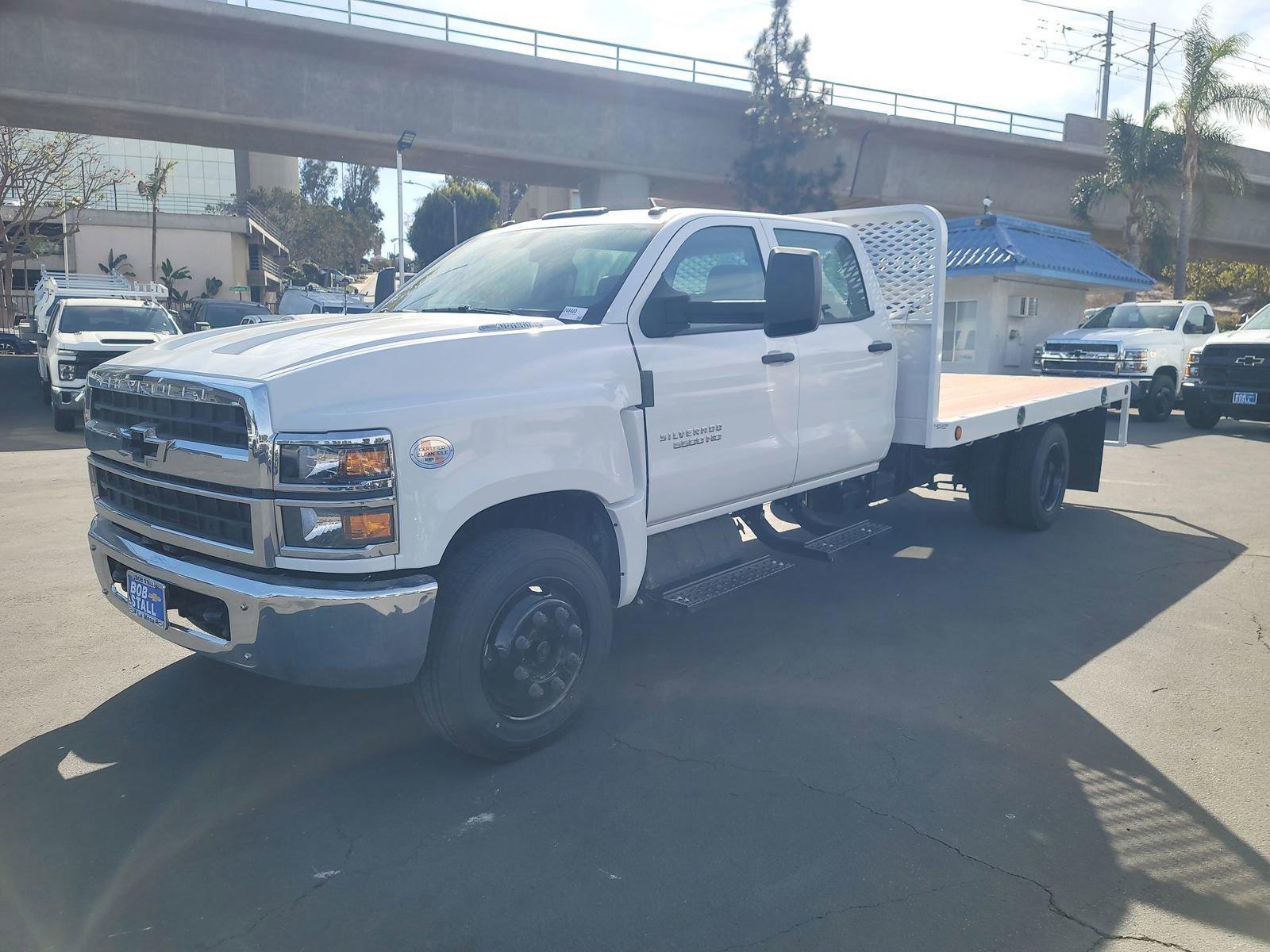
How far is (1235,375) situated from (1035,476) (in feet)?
30.6

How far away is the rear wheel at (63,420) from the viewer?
1527 cm

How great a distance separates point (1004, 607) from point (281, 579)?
4415mm

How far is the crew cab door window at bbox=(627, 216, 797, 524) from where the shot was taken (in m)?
4.38

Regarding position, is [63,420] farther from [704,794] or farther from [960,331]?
[960,331]

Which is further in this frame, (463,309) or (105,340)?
(105,340)

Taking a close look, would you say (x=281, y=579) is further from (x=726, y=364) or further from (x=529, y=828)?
(x=726, y=364)

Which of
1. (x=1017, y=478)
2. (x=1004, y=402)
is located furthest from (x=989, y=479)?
(x=1004, y=402)

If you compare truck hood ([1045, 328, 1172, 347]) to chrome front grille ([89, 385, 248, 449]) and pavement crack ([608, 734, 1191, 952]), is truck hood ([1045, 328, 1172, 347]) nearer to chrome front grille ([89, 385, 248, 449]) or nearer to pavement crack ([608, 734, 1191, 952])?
pavement crack ([608, 734, 1191, 952])

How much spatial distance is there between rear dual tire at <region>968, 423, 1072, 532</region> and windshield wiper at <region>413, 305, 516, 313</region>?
4.59 meters

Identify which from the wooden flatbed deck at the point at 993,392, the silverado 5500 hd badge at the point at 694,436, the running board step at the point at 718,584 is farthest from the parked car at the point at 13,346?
the silverado 5500 hd badge at the point at 694,436

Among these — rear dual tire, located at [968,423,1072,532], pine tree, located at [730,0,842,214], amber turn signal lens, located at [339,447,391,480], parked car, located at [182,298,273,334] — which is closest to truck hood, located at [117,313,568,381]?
amber turn signal lens, located at [339,447,391,480]

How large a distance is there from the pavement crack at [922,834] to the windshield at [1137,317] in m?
16.9

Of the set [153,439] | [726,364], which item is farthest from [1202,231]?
[153,439]

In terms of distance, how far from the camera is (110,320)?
16.0 meters
